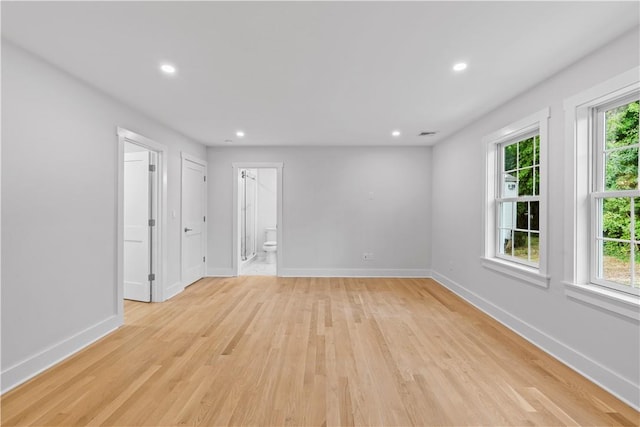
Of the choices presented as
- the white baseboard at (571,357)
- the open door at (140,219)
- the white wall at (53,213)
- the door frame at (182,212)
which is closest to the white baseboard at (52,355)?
the white wall at (53,213)

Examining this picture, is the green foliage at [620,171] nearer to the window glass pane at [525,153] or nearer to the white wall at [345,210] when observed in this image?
the window glass pane at [525,153]

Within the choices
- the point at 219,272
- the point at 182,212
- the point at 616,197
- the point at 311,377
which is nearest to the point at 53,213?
the point at 182,212

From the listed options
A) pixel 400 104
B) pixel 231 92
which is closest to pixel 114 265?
pixel 231 92

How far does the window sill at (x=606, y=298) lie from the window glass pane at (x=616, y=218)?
421 mm

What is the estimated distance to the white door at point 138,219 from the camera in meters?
3.95

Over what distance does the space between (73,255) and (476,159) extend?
4604mm

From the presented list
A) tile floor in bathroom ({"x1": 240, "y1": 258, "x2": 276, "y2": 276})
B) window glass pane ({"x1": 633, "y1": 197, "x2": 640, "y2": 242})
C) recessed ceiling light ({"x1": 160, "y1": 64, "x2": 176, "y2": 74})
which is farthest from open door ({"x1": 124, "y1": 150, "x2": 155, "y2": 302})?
window glass pane ({"x1": 633, "y1": 197, "x2": 640, "y2": 242})

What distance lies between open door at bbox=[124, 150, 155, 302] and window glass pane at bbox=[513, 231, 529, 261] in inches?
179

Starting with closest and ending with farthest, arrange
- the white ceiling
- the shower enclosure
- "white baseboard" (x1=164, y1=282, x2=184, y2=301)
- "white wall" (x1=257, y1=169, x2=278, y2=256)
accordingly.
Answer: the white ceiling
"white baseboard" (x1=164, y1=282, x2=184, y2=301)
the shower enclosure
"white wall" (x1=257, y1=169, x2=278, y2=256)

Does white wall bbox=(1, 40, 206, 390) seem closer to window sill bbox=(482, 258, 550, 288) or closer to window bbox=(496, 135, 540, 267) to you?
window sill bbox=(482, 258, 550, 288)

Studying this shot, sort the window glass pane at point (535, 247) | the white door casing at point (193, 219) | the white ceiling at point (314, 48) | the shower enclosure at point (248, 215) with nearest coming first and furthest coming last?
1. the white ceiling at point (314, 48)
2. the window glass pane at point (535, 247)
3. the white door casing at point (193, 219)
4. the shower enclosure at point (248, 215)

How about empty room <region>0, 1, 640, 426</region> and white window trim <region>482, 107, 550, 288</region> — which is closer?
empty room <region>0, 1, 640, 426</region>

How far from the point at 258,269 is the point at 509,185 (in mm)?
4777

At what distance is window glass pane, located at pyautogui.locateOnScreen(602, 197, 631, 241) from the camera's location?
2117 millimetres
